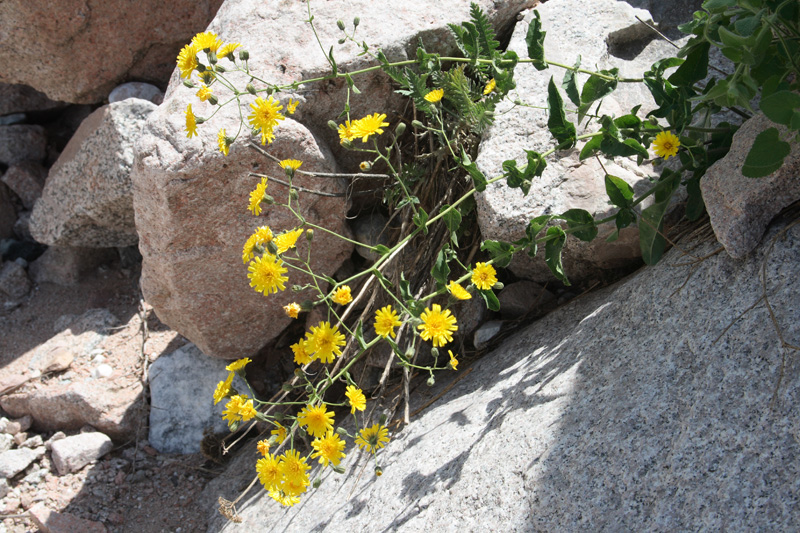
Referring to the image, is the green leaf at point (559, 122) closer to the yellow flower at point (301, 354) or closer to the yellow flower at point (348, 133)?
the yellow flower at point (348, 133)

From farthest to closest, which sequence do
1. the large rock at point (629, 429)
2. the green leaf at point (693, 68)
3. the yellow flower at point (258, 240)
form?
the yellow flower at point (258, 240)
the green leaf at point (693, 68)
the large rock at point (629, 429)

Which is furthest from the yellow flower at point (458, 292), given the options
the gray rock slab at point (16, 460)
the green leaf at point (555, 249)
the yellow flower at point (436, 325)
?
the gray rock slab at point (16, 460)

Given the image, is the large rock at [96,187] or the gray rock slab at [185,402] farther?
the large rock at [96,187]

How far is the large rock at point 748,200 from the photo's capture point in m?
1.65

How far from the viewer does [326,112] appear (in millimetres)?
2662

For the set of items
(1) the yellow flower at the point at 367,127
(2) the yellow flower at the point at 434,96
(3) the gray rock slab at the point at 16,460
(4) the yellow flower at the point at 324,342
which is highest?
(1) the yellow flower at the point at 367,127

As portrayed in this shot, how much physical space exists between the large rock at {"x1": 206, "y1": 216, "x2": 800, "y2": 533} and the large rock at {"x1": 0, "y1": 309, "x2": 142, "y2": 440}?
146cm

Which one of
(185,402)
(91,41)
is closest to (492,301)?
(185,402)

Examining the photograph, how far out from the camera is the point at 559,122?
1.96 metres

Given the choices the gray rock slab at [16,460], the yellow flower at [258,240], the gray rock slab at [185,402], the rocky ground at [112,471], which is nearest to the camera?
the yellow flower at [258,240]

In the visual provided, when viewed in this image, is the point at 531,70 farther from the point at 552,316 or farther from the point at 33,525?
the point at 33,525

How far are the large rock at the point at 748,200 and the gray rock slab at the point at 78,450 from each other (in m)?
2.87

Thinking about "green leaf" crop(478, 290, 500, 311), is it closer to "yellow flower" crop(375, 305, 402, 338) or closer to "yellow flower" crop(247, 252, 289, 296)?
"yellow flower" crop(375, 305, 402, 338)

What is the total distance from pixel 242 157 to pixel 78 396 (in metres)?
1.64
